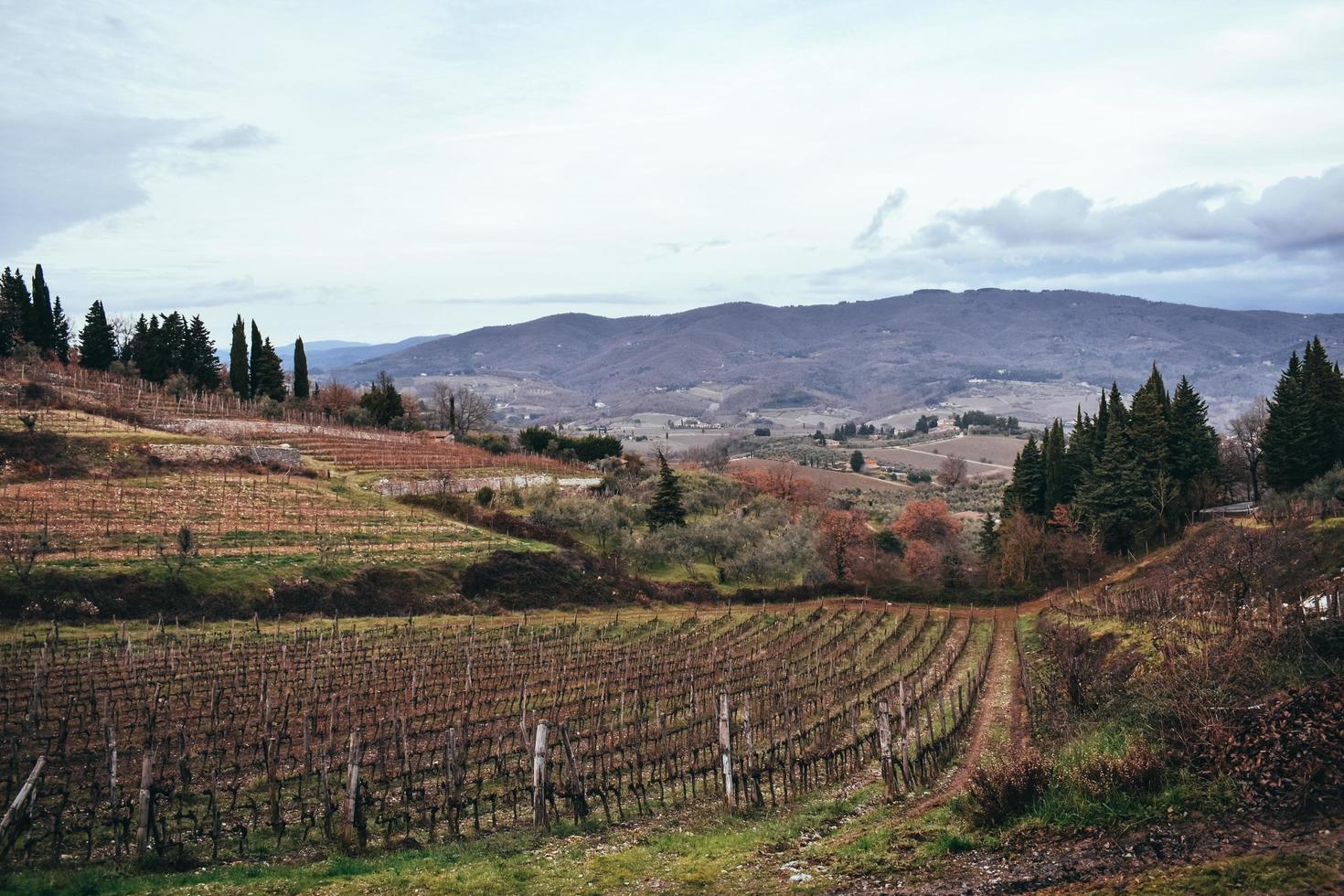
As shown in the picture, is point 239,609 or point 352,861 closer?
point 352,861

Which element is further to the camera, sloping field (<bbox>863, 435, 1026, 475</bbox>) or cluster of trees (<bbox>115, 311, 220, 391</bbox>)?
sloping field (<bbox>863, 435, 1026, 475</bbox>)

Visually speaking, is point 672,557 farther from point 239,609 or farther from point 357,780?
point 357,780

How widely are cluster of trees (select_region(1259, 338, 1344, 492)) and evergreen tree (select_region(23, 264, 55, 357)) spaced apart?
9814 cm

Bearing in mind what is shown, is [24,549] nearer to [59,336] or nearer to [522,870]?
[522,870]

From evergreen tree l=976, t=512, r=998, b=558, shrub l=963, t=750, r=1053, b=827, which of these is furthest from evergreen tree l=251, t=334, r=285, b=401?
shrub l=963, t=750, r=1053, b=827

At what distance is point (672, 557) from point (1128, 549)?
30.0 meters

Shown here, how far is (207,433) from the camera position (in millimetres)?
69938

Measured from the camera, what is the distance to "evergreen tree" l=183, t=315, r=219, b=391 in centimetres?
9056

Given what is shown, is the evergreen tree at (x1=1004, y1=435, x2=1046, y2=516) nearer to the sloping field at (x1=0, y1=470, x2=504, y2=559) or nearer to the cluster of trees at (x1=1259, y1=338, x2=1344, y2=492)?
the cluster of trees at (x1=1259, y1=338, x2=1344, y2=492)

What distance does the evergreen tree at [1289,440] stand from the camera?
5634 cm

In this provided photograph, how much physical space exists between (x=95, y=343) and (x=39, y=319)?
5968 millimetres

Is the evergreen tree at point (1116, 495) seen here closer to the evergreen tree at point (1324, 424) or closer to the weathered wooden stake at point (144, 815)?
the evergreen tree at point (1324, 424)

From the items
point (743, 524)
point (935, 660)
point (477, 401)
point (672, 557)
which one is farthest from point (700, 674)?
point (477, 401)

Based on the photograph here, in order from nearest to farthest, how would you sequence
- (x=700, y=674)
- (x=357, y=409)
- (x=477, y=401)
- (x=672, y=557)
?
(x=700, y=674)
(x=672, y=557)
(x=357, y=409)
(x=477, y=401)
